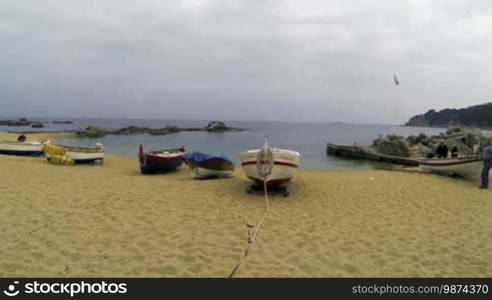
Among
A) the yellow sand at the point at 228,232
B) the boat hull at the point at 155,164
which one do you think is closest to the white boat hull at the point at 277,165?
the yellow sand at the point at 228,232

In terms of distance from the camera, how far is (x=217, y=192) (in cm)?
1031

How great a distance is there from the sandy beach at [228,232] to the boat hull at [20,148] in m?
11.4

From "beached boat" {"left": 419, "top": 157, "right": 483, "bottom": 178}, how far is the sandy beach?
3546 mm

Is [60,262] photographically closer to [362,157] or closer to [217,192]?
[217,192]

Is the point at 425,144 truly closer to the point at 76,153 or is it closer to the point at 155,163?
the point at 155,163

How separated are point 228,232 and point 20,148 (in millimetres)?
19778

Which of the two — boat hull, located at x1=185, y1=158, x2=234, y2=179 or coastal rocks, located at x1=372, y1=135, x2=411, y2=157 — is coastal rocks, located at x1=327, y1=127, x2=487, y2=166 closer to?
coastal rocks, located at x1=372, y1=135, x2=411, y2=157

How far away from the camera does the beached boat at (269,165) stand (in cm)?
988

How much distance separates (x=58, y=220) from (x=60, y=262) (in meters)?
2.12

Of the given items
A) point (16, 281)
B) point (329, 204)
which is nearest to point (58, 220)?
point (16, 281)

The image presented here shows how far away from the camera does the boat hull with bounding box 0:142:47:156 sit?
2030cm

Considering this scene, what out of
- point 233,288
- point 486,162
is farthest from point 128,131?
point 233,288

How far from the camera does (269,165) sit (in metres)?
9.86

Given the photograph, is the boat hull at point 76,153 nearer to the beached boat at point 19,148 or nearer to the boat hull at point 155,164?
the beached boat at point 19,148
